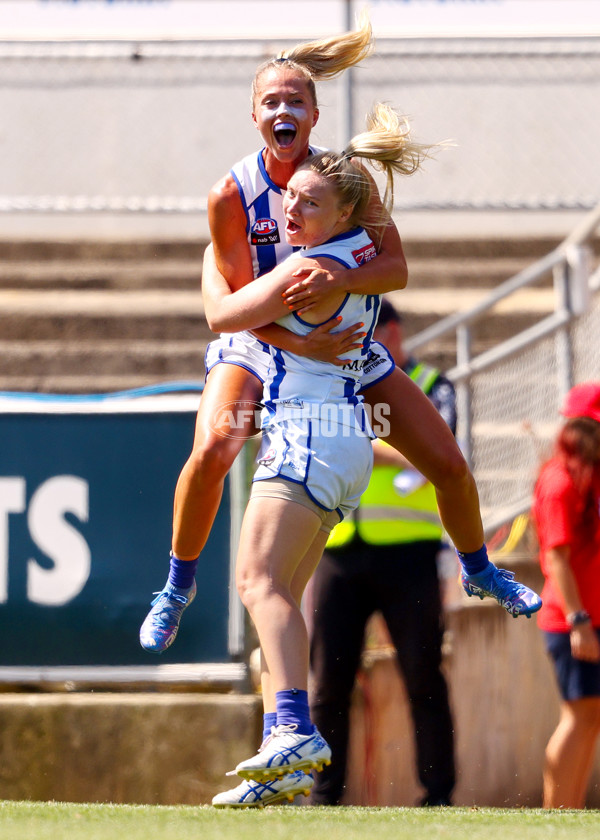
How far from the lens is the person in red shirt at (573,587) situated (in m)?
4.71

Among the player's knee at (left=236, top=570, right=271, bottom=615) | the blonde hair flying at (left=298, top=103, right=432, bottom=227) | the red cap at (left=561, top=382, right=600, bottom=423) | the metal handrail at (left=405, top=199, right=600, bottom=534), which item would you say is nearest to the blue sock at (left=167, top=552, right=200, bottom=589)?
the player's knee at (left=236, top=570, right=271, bottom=615)

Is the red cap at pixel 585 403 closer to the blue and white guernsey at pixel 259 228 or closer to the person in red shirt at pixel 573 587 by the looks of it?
the person in red shirt at pixel 573 587

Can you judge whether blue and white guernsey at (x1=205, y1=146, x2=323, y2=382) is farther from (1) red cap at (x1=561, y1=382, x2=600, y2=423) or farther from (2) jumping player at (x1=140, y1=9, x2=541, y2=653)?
(1) red cap at (x1=561, y1=382, x2=600, y2=423)

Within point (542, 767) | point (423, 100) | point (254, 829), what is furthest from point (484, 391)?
point (254, 829)

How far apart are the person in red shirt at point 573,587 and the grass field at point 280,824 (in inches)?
32.0

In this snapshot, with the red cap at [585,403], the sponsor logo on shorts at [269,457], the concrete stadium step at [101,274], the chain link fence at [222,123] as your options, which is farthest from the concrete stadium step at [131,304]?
the sponsor logo on shorts at [269,457]

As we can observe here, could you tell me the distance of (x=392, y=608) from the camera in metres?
4.72

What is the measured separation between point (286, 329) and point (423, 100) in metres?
6.65

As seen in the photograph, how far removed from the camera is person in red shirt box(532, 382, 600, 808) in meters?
4.71

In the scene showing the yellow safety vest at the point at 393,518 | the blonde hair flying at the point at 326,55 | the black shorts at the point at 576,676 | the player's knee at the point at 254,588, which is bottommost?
the black shorts at the point at 576,676

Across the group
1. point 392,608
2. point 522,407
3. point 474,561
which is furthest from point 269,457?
point 522,407

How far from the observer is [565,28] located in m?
9.13

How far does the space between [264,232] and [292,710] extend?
1281mm

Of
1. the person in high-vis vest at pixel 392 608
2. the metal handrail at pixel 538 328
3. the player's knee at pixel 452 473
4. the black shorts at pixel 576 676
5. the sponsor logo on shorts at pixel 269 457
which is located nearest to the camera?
the sponsor logo on shorts at pixel 269 457
